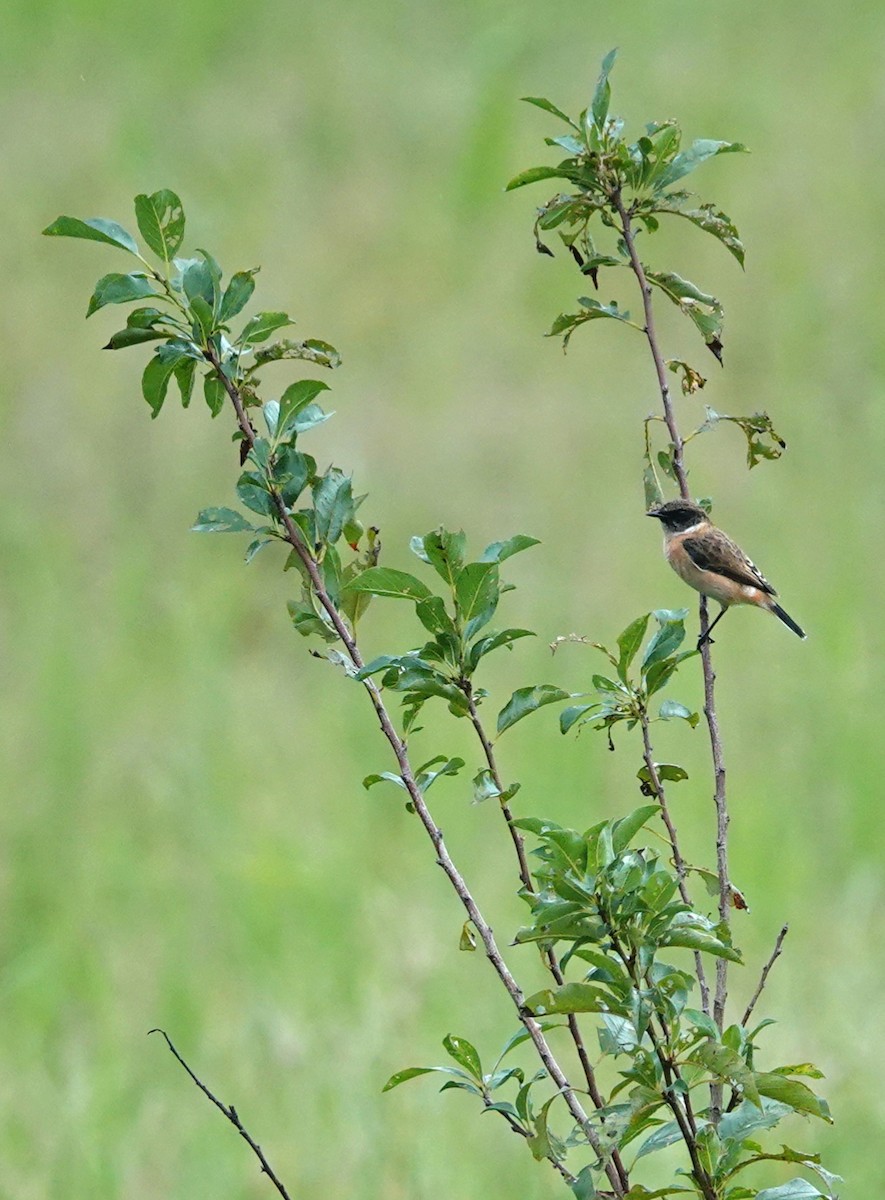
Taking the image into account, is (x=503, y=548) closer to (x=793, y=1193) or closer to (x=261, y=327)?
(x=261, y=327)

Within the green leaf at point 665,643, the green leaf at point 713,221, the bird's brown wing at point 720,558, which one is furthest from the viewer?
the bird's brown wing at point 720,558

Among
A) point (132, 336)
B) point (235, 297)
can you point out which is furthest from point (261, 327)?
point (132, 336)

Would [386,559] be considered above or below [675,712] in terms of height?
above

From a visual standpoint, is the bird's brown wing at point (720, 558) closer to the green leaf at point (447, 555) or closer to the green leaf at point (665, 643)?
the green leaf at point (665, 643)

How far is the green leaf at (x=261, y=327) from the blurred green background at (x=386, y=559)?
12.2 feet

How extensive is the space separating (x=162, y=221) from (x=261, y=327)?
7.1 inches

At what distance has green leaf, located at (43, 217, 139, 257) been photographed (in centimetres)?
203

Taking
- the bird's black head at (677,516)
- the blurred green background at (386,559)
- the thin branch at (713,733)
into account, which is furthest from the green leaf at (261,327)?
the blurred green background at (386,559)

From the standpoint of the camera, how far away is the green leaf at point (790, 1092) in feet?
6.34

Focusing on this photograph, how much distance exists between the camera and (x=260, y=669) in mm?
10344

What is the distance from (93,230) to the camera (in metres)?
2.06

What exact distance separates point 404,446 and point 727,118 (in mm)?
5081

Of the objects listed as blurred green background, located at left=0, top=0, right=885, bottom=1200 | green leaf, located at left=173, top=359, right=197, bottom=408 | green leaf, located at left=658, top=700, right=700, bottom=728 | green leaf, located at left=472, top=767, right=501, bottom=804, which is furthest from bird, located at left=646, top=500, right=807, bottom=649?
blurred green background, located at left=0, top=0, right=885, bottom=1200

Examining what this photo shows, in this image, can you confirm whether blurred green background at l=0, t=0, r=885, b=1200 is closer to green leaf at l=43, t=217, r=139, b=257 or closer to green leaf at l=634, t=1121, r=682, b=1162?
green leaf at l=634, t=1121, r=682, b=1162
